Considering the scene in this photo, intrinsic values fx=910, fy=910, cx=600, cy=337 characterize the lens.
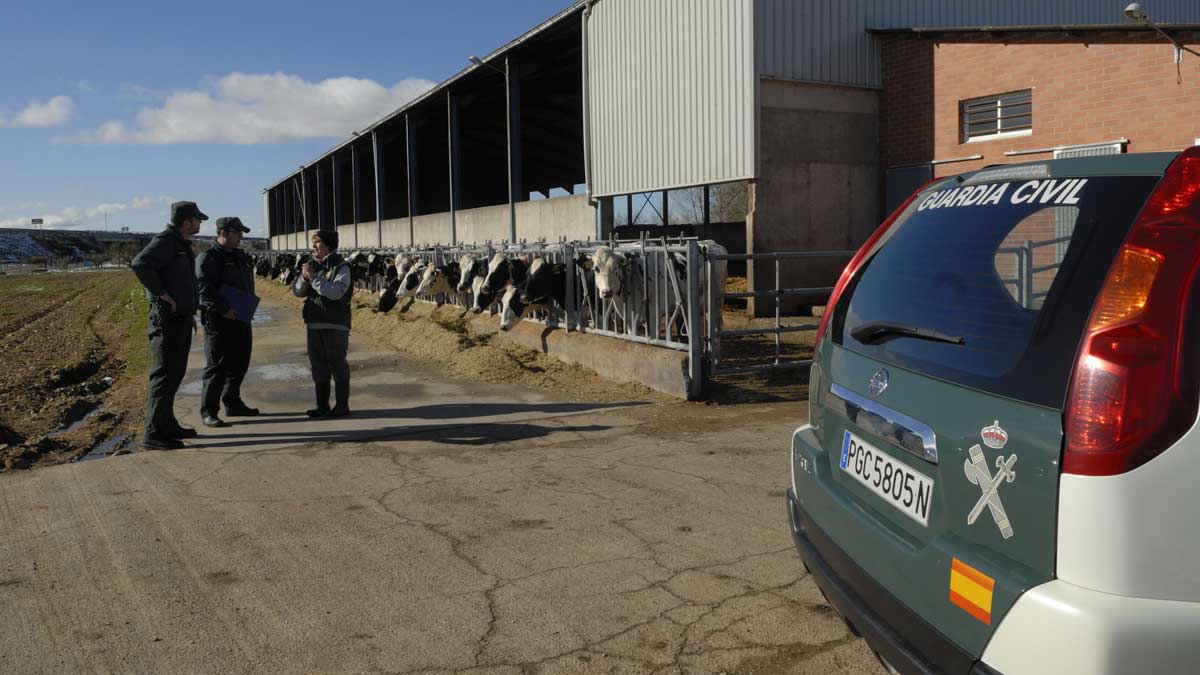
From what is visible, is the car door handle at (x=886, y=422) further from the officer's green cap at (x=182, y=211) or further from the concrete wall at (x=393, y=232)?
the concrete wall at (x=393, y=232)

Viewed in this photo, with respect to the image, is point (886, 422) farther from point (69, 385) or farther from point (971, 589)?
point (69, 385)

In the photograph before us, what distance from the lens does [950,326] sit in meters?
2.55

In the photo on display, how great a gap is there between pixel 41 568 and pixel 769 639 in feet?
12.4

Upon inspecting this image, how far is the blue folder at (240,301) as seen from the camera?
8.92 meters

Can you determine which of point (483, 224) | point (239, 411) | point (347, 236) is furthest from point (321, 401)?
point (347, 236)

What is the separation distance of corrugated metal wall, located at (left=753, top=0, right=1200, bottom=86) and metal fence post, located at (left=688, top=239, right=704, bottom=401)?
27.0ft

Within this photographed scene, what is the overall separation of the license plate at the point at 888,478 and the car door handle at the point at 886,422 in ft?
0.20

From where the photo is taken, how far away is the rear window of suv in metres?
2.12

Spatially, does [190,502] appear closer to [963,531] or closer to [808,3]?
[963,531]

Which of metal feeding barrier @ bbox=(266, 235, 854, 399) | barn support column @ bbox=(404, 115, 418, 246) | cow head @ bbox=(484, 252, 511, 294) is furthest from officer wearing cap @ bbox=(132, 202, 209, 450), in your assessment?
barn support column @ bbox=(404, 115, 418, 246)

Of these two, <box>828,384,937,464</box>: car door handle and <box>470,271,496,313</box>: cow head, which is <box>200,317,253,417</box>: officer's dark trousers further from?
<box>828,384,937,464</box>: car door handle

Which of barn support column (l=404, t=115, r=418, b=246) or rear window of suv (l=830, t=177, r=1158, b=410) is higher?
barn support column (l=404, t=115, r=418, b=246)

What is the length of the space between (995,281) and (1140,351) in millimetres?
661

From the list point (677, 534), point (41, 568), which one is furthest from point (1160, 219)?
point (41, 568)
